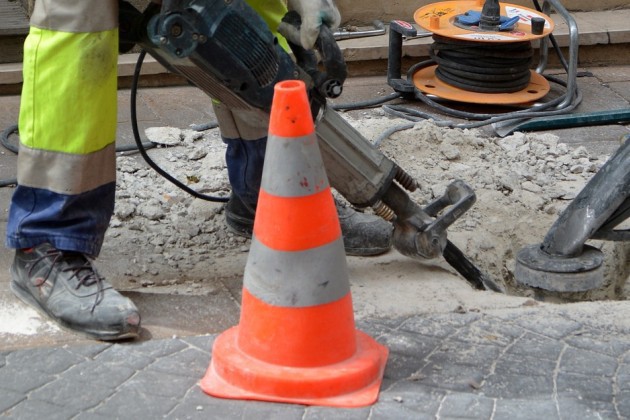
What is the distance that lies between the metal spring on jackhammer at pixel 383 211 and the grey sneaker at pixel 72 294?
3.04 ft

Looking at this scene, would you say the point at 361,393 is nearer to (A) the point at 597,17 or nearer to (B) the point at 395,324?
(B) the point at 395,324

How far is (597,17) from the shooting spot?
6031 mm

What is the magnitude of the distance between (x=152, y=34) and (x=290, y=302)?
864 mm

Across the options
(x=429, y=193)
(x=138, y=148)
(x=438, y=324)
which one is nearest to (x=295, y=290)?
(x=438, y=324)

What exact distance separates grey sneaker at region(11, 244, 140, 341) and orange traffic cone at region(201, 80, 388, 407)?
1.24 ft

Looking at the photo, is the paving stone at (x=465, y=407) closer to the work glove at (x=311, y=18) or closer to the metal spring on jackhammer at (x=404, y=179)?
the metal spring on jackhammer at (x=404, y=179)

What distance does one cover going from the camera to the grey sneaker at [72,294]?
2713 mm

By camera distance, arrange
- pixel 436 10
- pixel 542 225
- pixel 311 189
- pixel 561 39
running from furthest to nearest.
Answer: pixel 561 39 → pixel 436 10 → pixel 542 225 → pixel 311 189

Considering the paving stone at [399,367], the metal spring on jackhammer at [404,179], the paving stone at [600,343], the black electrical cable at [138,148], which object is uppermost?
the metal spring on jackhammer at [404,179]

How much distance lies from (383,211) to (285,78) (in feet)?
2.13

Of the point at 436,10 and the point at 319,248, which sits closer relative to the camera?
the point at 319,248

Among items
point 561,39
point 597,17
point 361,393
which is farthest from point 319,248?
point 597,17

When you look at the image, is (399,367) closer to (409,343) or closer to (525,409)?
(409,343)

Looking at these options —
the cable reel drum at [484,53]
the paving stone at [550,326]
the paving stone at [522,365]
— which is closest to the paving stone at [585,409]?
the paving stone at [522,365]
